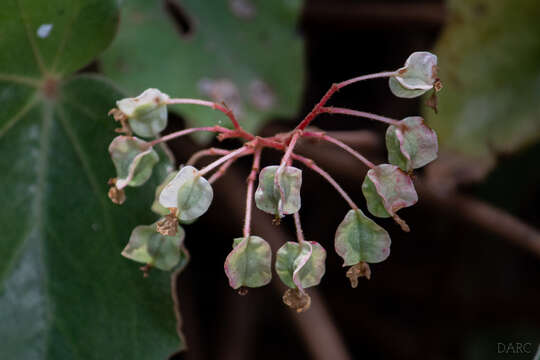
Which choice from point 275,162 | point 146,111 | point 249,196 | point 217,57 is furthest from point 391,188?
point 275,162

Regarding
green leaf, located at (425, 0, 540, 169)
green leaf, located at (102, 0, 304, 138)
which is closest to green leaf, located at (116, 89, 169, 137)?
green leaf, located at (102, 0, 304, 138)

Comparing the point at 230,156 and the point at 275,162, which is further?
the point at 275,162

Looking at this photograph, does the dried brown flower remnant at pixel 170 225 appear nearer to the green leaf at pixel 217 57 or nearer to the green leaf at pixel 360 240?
the green leaf at pixel 360 240

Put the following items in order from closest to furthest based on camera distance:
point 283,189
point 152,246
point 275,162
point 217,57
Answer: point 283,189 → point 152,246 → point 217,57 → point 275,162

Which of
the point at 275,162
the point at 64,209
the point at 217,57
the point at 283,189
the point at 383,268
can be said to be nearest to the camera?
the point at 283,189

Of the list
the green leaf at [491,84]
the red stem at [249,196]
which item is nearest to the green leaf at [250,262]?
the red stem at [249,196]

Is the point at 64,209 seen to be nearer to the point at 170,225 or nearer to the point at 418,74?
the point at 170,225
